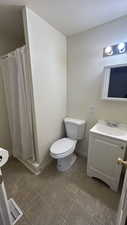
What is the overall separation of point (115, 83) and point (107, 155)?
1.00 meters

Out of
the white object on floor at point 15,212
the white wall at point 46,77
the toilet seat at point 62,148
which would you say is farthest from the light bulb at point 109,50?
the white object on floor at point 15,212

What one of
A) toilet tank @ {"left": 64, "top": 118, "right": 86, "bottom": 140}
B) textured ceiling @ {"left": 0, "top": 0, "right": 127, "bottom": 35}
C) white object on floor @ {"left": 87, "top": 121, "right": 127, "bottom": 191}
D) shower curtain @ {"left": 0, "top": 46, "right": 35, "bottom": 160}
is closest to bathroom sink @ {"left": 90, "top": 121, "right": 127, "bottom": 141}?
white object on floor @ {"left": 87, "top": 121, "right": 127, "bottom": 191}

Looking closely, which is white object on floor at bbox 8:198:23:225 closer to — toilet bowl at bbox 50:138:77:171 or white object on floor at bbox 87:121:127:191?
toilet bowl at bbox 50:138:77:171

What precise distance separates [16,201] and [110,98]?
6.05 ft

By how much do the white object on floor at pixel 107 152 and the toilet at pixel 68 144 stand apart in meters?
0.34

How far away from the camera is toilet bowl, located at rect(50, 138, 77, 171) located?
1.58 meters

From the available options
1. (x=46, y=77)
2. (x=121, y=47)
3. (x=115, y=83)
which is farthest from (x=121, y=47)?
(x=46, y=77)

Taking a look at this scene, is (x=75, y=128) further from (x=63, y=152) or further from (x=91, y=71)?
(x=91, y=71)

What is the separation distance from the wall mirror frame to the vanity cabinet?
61 cm

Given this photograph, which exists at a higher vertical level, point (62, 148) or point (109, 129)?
point (109, 129)

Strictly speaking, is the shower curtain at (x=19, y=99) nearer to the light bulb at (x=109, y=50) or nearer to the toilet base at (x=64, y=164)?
the toilet base at (x=64, y=164)

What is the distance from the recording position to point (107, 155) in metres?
1.38

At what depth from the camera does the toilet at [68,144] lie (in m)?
1.65

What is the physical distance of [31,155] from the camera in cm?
179
